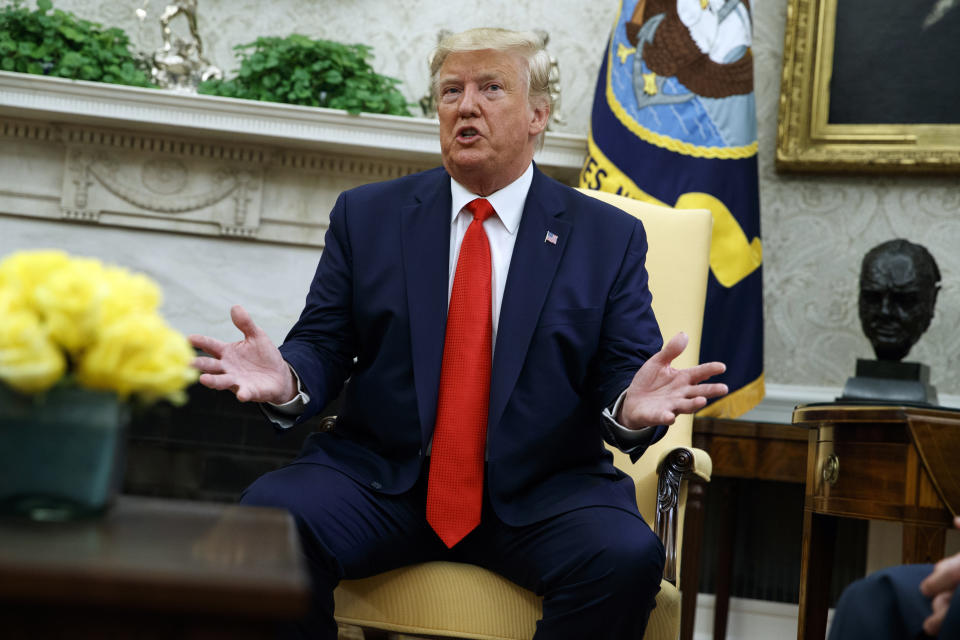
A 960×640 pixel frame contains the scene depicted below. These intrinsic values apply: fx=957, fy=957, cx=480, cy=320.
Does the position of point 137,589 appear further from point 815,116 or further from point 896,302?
point 815,116

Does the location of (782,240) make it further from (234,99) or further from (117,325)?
(117,325)

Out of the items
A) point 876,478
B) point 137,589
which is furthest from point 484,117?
point 137,589

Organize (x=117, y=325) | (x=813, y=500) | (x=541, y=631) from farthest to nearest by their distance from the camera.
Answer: (x=813, y=500) < (x=541, y=631) < (x=117, y=325)

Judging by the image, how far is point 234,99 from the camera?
345cm

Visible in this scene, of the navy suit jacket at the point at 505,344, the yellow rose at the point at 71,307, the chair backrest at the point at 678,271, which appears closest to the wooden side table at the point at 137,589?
the yellow rose at the point at 71,307

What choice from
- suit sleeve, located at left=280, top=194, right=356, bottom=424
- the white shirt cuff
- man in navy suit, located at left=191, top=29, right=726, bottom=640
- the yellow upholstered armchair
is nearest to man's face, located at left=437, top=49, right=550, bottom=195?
man in navy suit, located at left=191, top=29, right=726, bottom=640

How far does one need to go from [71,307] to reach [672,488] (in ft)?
4.48

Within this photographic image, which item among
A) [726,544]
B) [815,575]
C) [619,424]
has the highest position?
[619,424]

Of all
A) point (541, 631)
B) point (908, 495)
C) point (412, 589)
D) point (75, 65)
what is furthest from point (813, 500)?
point (75, 65)

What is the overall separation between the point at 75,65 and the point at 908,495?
307 centimetres

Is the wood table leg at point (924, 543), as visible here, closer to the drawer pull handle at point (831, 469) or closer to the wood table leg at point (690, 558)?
the drawer pull handle at point (831, 469)

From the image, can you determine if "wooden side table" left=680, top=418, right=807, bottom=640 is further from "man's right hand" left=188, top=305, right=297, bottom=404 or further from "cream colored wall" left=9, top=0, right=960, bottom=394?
"man's right hand" left=188, top=305, right=297, bottom=404

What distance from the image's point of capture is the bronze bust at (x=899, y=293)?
2.91 metres

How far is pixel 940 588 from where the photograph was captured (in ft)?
3.95
